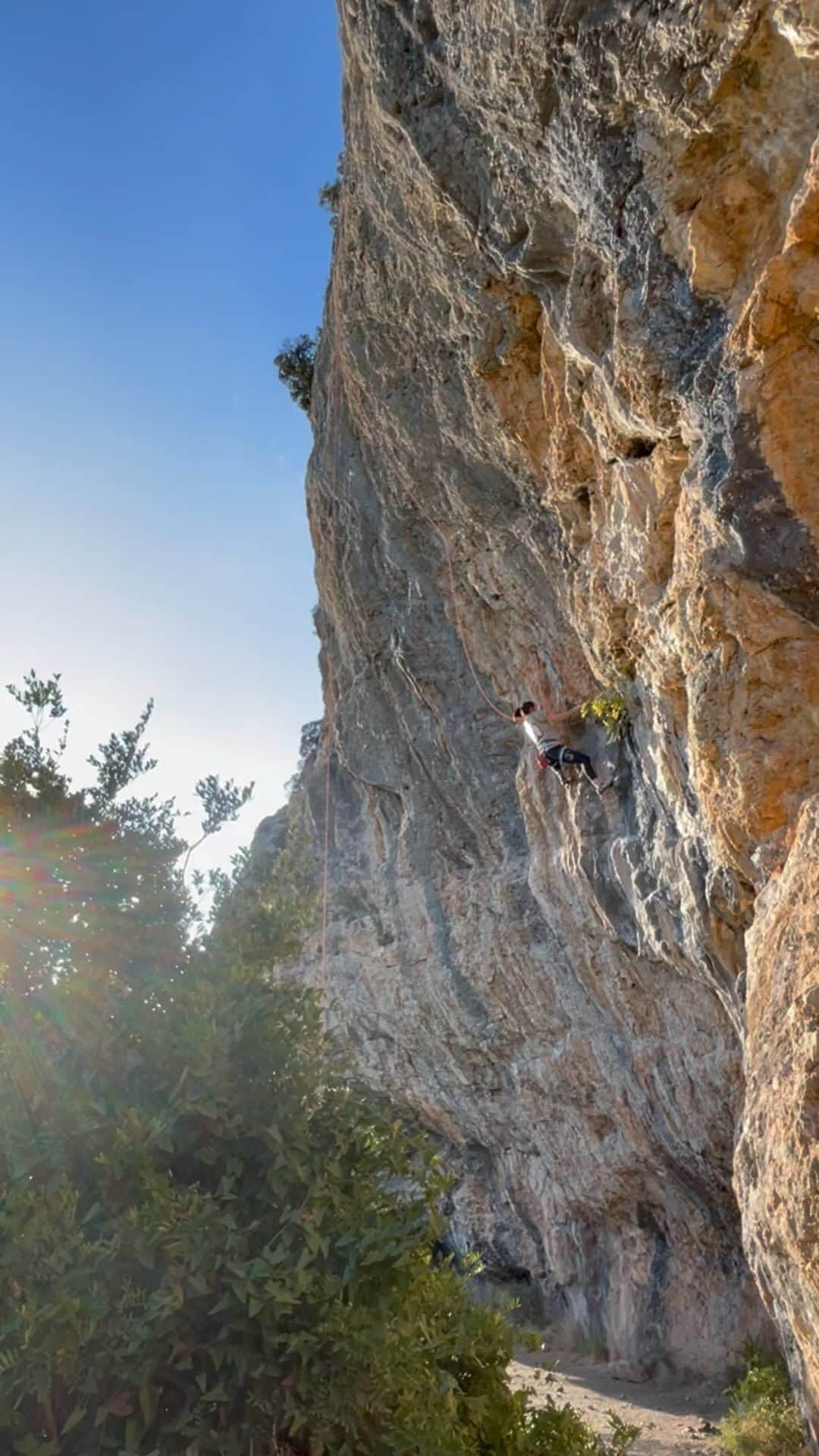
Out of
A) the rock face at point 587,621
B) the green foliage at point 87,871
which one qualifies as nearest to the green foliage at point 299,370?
the rock face at point 587,621

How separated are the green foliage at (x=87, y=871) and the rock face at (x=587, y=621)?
4993 mm

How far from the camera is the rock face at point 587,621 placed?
7227mm

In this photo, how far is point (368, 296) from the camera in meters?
15.1

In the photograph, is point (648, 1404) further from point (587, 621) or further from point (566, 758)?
point (587, 621)

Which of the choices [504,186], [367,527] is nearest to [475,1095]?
[367,527]

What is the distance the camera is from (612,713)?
1298cm

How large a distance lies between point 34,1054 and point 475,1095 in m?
15.8

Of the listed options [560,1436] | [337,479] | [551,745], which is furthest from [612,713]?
[337,479]

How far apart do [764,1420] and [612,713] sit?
8885 mm

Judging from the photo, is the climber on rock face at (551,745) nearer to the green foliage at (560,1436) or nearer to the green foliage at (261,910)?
the green foliage at (261,910)

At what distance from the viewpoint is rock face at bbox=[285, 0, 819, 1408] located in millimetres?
7227

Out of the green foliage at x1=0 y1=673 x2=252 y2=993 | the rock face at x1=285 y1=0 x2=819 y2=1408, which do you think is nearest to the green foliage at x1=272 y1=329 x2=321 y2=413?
the rock face at x1=285 y1=0 x2=819 y2=1408

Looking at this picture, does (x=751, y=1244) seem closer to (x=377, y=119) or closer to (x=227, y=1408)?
(x=227, y=1408)

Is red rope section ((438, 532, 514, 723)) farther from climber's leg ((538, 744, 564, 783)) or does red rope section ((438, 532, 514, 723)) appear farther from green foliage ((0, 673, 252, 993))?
green foliage ((0, 673, 252, 993))
